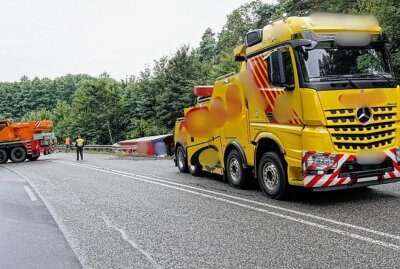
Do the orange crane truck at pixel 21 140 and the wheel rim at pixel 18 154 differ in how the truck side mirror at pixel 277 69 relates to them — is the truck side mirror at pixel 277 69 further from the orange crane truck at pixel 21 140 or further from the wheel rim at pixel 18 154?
the wheel rim at pixel 18 154

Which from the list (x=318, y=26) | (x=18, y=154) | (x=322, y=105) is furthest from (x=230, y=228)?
(x=18, y=154)

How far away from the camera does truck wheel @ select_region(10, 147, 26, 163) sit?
2689 centimetres

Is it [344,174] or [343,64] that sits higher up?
[343,64]

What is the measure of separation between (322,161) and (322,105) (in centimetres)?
88

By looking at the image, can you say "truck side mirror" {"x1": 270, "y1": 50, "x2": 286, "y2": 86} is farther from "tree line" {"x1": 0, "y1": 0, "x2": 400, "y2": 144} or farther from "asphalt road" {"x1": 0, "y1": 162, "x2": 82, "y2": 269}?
"tree line" {"x1": 0, "y1": 0, "x2": 400, "y2": 144}

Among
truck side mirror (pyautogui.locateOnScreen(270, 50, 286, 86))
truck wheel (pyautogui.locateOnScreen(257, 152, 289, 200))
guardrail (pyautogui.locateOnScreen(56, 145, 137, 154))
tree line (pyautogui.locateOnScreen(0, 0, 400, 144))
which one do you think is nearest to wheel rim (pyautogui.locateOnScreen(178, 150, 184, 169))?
truck wheel (pyautogui.locateOnScreen(257, 152, 289, 200))

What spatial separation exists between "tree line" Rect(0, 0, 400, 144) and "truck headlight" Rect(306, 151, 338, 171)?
14400 mm

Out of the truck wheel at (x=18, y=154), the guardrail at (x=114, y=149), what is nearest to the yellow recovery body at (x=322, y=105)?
the guardrail at (x=114, y=149)

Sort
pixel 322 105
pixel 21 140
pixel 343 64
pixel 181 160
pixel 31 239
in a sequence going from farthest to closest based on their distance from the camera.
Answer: pixel 21 140 < pixel 181 160 < pixel 343 64 < pixel 322 105 < pixel 31 239

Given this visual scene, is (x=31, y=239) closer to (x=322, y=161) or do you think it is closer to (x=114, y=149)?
(x=322, y=161)

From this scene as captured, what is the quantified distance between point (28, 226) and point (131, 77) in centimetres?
6144

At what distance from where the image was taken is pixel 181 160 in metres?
13.2

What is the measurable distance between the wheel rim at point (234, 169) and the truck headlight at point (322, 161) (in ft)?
8.71

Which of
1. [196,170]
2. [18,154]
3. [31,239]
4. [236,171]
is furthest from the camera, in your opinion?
[18,154]
